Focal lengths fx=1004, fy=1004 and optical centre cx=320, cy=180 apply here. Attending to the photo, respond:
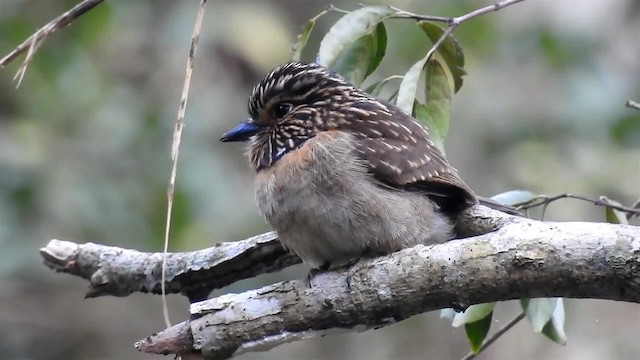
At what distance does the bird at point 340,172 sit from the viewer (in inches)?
121

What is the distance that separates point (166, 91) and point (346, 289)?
3.54 meters

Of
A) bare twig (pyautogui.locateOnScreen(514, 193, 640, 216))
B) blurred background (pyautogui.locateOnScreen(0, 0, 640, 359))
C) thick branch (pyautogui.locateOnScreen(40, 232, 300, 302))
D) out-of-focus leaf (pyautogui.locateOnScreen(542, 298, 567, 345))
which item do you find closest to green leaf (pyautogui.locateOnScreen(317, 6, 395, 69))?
thick branch (pyautogui.locateOnScreen(40, 232, 300, 302))

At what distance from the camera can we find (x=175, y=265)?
137 inches

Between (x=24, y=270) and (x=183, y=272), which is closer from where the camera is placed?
(x=183, y=272)

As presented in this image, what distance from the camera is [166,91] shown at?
19.7 feet

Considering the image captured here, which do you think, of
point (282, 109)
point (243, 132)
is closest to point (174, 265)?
point (243, 132)

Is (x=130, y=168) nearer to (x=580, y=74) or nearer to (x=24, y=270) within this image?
(x=24, y=270)

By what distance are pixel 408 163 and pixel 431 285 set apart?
799mm

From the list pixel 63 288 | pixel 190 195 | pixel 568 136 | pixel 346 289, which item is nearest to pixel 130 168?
pixel 190 195

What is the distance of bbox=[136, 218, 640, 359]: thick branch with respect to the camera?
7.62ft

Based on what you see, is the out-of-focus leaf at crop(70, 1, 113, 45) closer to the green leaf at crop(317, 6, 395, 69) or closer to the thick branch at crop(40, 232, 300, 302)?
the thick branch at crop(40, 232, 300, 302)

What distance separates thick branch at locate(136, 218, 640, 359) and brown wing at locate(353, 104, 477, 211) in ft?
1.63

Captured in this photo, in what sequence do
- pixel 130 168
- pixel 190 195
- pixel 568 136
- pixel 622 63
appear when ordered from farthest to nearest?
pixel 622 63 < pixel 568 136 < pixel 130 168 < pixel 190 195

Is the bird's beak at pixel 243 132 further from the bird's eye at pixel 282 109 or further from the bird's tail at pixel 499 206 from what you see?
the bird's tail at pixel 499 206
